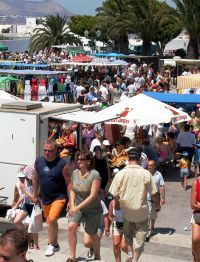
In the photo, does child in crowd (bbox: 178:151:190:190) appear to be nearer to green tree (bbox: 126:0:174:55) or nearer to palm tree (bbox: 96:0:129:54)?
green tree (bbox: 126:0:174:55)

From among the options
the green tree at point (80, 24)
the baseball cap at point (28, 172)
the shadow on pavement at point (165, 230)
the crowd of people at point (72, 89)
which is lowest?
the shadow on pavement at point (165, 230)

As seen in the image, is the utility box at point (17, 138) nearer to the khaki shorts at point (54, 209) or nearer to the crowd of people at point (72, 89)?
the khaki shorts at point (54, 209)

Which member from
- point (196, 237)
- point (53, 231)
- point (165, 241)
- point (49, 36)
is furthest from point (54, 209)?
point (49, 36)

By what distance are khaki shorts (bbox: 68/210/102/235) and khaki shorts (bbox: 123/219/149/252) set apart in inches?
14.4

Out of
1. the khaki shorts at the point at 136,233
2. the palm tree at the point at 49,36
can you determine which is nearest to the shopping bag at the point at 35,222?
the khaki shorts at the point at 136,233

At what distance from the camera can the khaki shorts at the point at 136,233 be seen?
755cm

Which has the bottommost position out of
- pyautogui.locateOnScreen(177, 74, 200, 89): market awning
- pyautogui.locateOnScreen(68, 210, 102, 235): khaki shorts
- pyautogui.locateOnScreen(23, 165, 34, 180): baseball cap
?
pyautogui.locateOnScreen(68, 210, 102, 235): khaki shorts

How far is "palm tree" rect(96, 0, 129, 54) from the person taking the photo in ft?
194

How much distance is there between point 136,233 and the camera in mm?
7578

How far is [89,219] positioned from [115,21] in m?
53.2

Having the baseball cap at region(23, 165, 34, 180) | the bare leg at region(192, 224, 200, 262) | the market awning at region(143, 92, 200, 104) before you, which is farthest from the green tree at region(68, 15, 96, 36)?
the bare leg at region(192, 224, 200, 262)

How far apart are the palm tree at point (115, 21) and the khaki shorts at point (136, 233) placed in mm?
51623

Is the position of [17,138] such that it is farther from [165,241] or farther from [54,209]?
[54,209]

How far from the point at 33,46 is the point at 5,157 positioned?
61.5 metres
